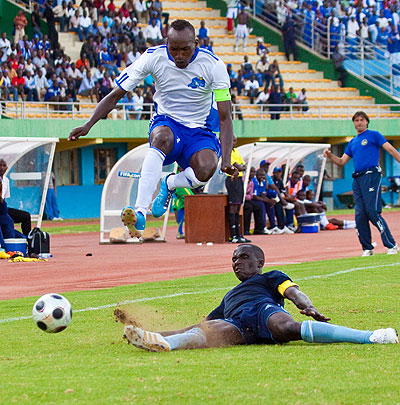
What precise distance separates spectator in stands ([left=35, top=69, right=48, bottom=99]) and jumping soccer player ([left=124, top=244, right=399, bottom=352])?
26317 mm

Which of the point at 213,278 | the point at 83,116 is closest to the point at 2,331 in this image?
the point at 213,278

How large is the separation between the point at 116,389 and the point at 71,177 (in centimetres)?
3214

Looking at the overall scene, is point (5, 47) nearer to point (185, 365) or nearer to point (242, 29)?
point (242, 29)

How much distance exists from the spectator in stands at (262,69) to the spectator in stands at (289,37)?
3.70 m

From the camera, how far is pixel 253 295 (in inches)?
282

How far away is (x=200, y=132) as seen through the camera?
9297mm

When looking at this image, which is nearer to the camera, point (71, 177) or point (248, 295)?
point (248, 295)

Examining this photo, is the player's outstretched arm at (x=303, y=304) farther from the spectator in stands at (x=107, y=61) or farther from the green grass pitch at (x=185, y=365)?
the spectator in stands at (x=107, y=61)

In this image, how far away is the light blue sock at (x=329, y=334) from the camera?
6766 mm

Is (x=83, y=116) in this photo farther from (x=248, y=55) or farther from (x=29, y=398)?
(x=29, y=398)

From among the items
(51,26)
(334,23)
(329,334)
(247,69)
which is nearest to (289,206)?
(51,26)

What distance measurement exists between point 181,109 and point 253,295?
2838 millimetres

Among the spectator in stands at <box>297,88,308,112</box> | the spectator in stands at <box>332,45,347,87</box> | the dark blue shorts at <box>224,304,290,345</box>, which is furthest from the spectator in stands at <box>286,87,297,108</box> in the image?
the dark blue shorts at <box>224,304,290,345</box>

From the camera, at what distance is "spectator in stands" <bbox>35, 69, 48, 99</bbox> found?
107 ft
